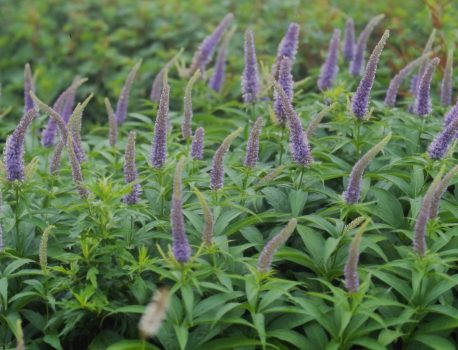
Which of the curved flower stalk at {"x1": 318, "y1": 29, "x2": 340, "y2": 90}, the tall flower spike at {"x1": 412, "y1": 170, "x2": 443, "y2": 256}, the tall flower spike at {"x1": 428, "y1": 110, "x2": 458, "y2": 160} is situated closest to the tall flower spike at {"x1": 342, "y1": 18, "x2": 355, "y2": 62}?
the curved flower stalk at {"x1": 318, "y1": 29, "x2": 340, "y2": 90}

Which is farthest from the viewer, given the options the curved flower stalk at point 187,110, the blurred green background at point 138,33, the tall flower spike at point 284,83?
the blurred green background at point 138,33

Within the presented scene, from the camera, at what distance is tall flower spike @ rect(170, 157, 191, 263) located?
13.6 ft

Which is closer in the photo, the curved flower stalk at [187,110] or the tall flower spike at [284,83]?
the curved flower stalk at [187,110]

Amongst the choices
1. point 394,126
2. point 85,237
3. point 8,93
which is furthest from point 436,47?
point 8,93

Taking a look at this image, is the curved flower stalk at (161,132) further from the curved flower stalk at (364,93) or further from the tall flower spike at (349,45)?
the tall flower spike at (349,45)

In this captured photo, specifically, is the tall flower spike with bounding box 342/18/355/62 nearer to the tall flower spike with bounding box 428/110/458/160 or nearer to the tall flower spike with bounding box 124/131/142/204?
the tall flower spike with bounding box 428/110/458/160

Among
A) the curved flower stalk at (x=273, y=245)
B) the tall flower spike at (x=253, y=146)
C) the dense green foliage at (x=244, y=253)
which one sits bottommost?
the dense green foliage at (x=244, y=253)

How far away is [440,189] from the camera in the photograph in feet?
13.9

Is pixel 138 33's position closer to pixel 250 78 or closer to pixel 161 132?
pixel 250 78

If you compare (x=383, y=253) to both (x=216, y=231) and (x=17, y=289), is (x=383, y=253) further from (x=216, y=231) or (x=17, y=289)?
(x=17, y=289)

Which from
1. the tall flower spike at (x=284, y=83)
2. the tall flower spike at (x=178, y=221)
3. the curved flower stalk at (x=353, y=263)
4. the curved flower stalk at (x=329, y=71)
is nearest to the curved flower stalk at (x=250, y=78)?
the tall flower spike at (x=284, y=83)

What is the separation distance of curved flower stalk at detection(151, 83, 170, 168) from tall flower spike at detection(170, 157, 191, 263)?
871 mm

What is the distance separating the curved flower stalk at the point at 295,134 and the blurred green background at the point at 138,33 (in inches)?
170

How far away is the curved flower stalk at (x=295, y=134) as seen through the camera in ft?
16.3
